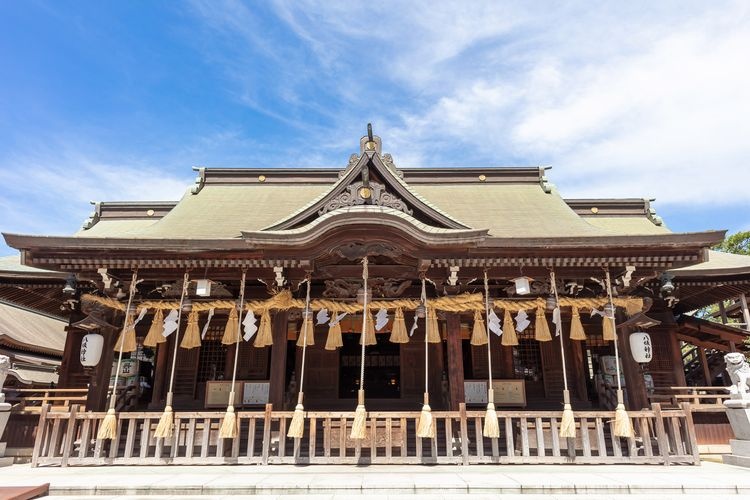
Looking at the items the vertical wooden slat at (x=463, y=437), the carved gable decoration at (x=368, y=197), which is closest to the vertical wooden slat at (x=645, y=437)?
the vertical wooden slat at (x=463, y=437)

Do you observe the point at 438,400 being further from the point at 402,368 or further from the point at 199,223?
the point at 199,223

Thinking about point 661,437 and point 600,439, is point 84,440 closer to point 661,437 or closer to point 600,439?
point 600,439

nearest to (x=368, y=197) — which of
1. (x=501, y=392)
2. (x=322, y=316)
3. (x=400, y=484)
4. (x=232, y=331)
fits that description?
(x=322, y=316)

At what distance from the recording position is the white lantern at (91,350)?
394 inches

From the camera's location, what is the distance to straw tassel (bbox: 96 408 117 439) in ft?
27.6

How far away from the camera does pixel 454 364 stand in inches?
386

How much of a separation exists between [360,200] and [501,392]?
7.17m

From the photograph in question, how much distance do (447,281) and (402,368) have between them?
4.06 meters

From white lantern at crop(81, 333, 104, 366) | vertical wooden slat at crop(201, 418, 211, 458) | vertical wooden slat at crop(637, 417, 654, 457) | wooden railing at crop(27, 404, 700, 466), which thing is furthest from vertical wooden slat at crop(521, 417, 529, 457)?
white lantern at crop(81, 333, 104, 366)

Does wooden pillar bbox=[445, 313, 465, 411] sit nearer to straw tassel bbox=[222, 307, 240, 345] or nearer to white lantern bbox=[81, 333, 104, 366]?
straw tassel bbox=[222, 307, 240, 345]

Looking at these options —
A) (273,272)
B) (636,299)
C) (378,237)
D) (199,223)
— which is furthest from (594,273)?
(199,223)

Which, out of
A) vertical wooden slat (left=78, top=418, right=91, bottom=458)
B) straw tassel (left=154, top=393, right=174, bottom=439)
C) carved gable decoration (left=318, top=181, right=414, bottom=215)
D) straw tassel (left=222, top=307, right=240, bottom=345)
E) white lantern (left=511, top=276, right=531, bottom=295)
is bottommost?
vertical wooden slat (left=78, top=418, right=91, bottom=458)

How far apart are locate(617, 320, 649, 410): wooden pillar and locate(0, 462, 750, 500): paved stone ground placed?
2.08 m

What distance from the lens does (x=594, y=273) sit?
33.4 ft
